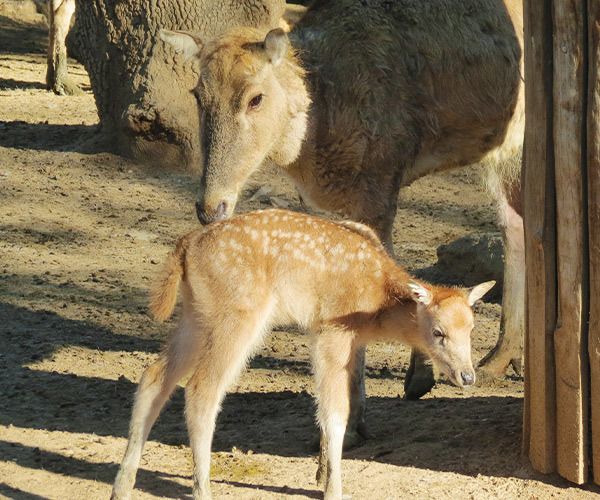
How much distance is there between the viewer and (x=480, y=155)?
20.5 feet

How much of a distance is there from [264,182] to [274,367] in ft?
13.1

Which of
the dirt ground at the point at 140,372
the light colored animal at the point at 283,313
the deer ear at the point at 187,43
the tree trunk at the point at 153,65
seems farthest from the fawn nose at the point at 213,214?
the tree trunk at the point at 153,65

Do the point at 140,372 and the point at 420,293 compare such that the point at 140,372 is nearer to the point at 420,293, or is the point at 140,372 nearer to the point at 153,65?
the point at 420,293

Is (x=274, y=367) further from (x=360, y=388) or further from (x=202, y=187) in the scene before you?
(x=202, y=187)

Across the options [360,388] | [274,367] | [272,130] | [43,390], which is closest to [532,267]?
[360,388]

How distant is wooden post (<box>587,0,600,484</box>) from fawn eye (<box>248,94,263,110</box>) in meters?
2.08

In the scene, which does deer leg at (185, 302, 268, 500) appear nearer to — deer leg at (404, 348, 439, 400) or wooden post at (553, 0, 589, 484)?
wooden post at (553, 0, 589, 484)

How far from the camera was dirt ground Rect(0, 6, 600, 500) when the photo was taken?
488cm

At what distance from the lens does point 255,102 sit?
5.55 meters

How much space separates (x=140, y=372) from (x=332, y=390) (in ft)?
7.45

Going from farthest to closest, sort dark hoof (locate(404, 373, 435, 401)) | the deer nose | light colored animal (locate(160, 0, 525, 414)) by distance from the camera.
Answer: dark hoof (locate(404, 373, 435, 401))
light colored animal (locate(160, 0, 525, 414))
the deer nose

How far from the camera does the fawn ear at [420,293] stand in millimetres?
4738

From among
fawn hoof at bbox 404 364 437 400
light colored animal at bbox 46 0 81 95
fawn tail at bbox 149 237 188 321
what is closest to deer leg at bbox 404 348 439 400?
fawn hoof at bbox 404 364 437 400

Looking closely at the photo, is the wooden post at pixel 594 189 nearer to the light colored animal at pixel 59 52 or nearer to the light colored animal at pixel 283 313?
the light colored animal at pixel 283 313
